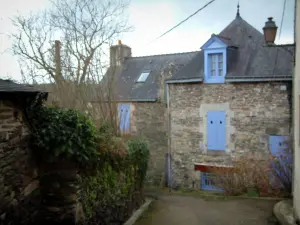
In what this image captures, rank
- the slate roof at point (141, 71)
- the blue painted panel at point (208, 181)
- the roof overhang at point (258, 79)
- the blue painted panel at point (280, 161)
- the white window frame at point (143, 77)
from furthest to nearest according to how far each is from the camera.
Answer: the white window frame at point (143, 77), the slate roof at point (141, 71), the blue painted panel at point (208, 181), the roof overhang at point (258, 79), the blue painted panel at point (280, 161)

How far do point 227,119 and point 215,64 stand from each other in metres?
2.43

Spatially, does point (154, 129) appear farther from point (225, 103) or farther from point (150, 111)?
point (225, 103)

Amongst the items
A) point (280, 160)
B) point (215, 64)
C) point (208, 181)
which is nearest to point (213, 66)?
point (215, 64)

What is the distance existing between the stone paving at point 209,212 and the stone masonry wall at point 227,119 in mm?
4072

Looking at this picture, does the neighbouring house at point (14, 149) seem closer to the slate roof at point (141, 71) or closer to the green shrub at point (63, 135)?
the green shrub at point (63, 135)

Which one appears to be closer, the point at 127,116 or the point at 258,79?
the point at 258,79

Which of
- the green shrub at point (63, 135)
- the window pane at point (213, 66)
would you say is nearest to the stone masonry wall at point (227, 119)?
the window pane at point (213, 66)

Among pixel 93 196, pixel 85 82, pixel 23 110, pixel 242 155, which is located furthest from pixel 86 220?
pixel 242 155

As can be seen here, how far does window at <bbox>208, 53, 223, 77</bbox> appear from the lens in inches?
543

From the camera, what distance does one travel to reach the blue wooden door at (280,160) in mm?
10979

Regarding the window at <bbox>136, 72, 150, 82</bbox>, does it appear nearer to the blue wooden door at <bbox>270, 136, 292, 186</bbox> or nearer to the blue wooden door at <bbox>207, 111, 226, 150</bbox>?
the blue wooden door at <bbox>207, 111, 226, 150</bbox>

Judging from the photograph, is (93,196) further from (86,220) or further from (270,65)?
(270,65)

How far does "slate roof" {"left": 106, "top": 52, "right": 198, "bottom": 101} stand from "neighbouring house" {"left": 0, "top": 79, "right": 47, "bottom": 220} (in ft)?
39.6

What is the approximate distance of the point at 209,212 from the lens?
832 centimetres
